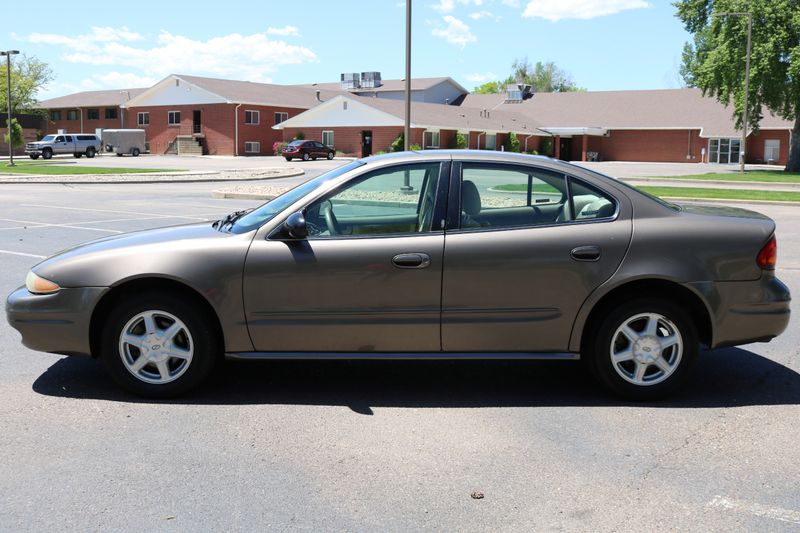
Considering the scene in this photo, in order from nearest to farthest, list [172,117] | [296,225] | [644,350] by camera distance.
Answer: [296,225] < [644,350] < [172,117]

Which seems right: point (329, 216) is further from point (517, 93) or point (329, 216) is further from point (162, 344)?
point (517, 93)

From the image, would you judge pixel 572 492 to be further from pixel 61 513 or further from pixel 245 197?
pixel 245 197

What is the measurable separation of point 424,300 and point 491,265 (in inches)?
18.6

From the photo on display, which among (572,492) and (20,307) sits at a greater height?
(20,307)

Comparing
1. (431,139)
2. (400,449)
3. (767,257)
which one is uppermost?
(431,139)

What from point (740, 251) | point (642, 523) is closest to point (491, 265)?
point (740, 251)

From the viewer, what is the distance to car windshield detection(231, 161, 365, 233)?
214 inches

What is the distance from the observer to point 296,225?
16.7ft

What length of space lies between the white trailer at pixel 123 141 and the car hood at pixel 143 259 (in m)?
63.6

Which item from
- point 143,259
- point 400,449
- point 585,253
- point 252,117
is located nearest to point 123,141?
point 252,117

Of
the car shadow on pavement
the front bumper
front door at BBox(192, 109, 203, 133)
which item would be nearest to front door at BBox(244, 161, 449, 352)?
the car shadow on pavement

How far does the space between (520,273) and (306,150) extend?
55074 mm

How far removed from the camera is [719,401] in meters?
5.45

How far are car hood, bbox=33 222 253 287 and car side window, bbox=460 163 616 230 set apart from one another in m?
1.46
